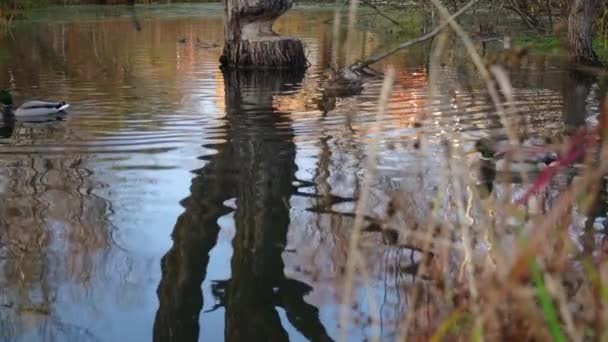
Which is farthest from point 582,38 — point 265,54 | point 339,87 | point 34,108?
point 34,108

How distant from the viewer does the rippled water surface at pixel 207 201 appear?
11.3ft

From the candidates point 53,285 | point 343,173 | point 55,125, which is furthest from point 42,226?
point 55,125

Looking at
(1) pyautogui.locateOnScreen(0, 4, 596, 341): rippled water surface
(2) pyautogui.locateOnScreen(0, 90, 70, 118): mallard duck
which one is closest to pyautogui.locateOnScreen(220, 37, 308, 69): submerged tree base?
(1) pyautogui.locateOnScreen(0, 4, 596, 341): rippled water surface

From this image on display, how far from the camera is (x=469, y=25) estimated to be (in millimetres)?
20062

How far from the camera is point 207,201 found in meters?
4.96

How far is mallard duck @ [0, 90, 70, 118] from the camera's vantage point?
24.6ft

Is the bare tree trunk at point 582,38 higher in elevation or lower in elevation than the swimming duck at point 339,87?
higher

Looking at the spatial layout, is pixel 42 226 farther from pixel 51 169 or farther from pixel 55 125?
pixel 55 125

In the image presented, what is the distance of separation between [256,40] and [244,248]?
8.81 m

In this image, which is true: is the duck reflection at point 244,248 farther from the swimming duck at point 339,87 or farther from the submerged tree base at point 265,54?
the submerged tree base at point 265,54

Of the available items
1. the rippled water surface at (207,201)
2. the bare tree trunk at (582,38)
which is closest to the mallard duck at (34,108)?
the rippled water surface at (207,201)

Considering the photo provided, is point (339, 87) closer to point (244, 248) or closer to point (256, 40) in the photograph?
point (256, 40)

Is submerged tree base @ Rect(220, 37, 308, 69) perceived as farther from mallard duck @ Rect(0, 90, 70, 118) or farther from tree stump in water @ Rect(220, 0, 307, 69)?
mallard duck @ Rect(0, 90, 70, 118)

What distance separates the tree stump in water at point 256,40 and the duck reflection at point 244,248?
5582 millimetres
